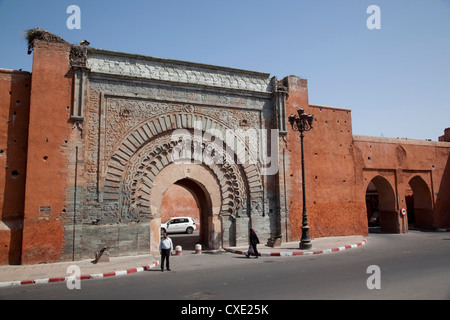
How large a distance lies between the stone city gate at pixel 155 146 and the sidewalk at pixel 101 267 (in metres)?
0.67

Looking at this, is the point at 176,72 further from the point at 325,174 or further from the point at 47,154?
the point at 325,174

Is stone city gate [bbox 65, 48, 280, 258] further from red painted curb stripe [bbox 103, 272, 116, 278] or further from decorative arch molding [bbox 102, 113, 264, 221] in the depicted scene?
red painted curb stripe [bbox 103, 272, 116, 278]

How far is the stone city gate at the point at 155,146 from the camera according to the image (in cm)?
1027

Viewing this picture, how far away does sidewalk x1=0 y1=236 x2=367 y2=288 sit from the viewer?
7.53 m

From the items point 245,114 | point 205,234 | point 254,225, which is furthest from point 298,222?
point 245,114

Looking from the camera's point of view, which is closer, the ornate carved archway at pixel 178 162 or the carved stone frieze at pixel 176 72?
the ornate carved archway at pixel 178 162

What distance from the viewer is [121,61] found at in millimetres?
11188

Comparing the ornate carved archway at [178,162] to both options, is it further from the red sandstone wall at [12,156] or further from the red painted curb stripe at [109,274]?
the red painted curb stripe at [109,274]

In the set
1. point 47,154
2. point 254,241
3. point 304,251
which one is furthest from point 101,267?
point 304,251

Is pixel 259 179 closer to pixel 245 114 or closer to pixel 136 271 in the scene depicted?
pixel 245 114

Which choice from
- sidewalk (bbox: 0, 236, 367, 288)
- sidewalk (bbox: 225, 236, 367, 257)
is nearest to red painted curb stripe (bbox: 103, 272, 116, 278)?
sidewalk (bbox: 0, 236, 367, 288)

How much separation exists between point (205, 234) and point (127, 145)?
475 centimetres

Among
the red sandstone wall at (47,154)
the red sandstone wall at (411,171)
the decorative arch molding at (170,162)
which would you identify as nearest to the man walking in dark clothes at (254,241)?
the decorative arch molding at (170,162)

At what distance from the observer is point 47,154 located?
986 cm
